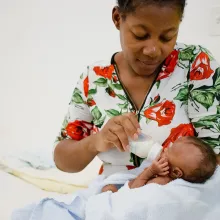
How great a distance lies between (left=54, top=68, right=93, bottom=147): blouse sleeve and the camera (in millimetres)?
1074

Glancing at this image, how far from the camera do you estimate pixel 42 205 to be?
3.09 ft

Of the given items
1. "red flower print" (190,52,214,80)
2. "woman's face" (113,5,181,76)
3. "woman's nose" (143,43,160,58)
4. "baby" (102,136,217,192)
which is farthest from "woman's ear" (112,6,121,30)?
"baby" (102,136,217,192)

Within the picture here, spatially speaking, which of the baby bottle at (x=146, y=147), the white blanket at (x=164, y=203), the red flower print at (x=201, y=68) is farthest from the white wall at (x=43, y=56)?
the white blanket at (x=164, y=203)

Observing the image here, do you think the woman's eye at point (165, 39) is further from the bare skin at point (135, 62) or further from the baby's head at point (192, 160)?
the baby's head at point (192, 160)

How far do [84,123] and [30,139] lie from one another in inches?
43.0

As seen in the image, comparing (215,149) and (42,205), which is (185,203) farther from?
(42,205)

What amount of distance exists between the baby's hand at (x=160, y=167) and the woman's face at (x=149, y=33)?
25 cm

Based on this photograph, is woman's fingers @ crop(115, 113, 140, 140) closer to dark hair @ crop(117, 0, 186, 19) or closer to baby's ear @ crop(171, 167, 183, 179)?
baby's ear @ crop(171, 167, 183, 179)

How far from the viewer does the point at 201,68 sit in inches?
37.9

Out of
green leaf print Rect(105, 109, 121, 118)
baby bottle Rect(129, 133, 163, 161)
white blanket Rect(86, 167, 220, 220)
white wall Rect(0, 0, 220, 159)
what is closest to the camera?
white blanket Rect(86, 167, 220, 220)

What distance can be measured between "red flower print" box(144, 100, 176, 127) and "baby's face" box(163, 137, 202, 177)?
0.26 feet

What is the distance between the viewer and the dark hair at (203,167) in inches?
33.1

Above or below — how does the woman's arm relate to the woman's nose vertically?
below

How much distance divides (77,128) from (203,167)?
41cm
